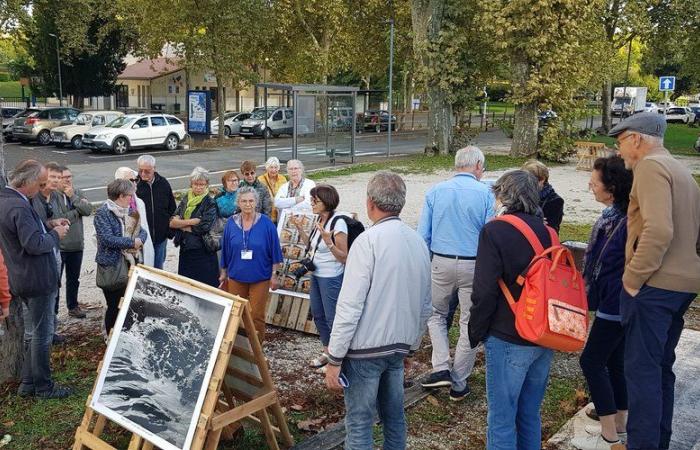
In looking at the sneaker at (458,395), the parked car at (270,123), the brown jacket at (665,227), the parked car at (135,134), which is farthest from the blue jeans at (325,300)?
the parked car at (270,123)

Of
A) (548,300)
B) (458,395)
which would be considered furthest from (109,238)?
(548,300)

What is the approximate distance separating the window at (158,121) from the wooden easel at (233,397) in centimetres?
2465

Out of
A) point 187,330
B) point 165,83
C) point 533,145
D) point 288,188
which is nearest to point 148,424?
point 187,330

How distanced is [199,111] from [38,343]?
25.9 meters

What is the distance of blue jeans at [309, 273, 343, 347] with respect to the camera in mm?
5586

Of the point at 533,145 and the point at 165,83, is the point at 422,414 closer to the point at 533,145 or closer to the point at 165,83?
the point at 533,145

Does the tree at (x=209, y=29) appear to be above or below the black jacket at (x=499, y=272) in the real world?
above

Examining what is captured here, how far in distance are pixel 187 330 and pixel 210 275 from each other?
2.83m

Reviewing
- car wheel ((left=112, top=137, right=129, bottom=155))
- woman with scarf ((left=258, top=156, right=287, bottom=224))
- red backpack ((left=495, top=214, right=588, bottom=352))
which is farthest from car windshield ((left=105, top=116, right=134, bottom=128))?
red backpack ((left=495, top=214, right=588, bottom=352))

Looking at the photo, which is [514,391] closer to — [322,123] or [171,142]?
[322,123]

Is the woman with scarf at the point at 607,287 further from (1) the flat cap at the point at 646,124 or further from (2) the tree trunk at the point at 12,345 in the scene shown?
(2) the tree trunk at the point at 12,345

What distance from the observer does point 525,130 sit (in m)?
24.5

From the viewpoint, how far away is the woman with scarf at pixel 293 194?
7.29 metres

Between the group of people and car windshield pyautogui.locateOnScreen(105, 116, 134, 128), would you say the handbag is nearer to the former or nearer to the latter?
the group of people
